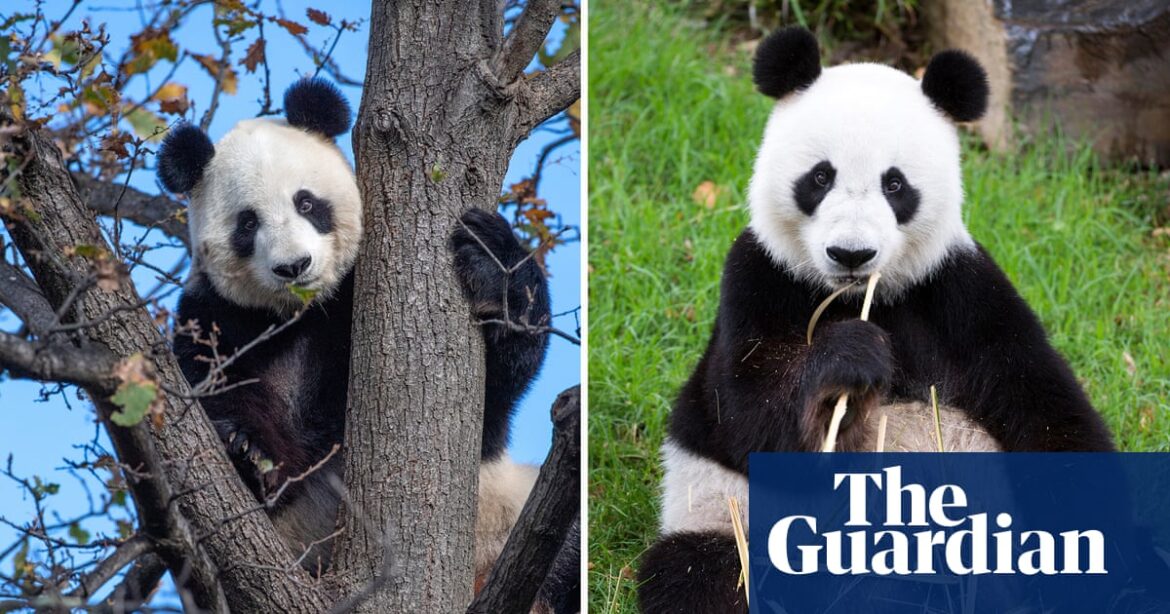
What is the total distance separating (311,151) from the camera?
258cm

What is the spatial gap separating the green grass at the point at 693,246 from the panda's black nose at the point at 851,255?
81 centimetres

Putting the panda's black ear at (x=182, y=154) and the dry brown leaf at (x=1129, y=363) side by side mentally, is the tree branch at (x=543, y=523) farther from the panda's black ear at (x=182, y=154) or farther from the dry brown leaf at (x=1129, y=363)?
the dry brown leaf at (x=1129, y=363)

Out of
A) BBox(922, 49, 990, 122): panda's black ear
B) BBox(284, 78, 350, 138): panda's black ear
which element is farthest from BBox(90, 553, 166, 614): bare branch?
BBox(922, 49, 990, 122): panda's black ear

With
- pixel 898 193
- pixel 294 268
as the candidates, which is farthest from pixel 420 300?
pixel 898 193

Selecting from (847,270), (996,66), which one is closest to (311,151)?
(847,270)

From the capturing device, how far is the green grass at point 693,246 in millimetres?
3010

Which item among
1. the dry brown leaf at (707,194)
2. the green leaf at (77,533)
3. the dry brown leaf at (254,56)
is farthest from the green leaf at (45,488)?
the dry brown leaf at (707,194)

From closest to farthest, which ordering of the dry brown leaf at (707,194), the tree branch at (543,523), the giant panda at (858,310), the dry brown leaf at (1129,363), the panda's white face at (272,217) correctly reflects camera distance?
the tree branch at (543,523), the giant panda at (858,310), the panda's white face at (272,217), the dry brown leaf at (1129,363), the dry brown leaf at (707,194)

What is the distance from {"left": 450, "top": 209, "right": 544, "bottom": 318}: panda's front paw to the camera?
227cm

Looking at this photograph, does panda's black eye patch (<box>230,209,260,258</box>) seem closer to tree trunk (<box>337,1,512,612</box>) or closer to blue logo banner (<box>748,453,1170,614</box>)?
tree trunk (<box>337,1,512,612</box>)

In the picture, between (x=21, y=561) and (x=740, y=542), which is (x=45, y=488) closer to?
(x=21, y=561)

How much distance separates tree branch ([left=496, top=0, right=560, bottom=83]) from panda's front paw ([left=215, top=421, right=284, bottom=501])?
79 cm

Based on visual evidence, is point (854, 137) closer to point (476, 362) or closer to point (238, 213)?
point (476, 362)

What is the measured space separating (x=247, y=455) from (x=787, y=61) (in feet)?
3.92
